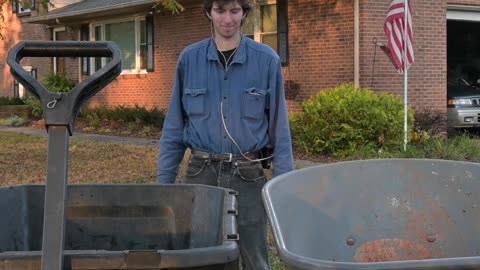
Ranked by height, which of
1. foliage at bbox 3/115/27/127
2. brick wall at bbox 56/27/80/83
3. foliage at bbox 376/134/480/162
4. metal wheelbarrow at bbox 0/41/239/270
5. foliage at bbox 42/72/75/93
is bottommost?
foliage at bbox 376/134/480/162

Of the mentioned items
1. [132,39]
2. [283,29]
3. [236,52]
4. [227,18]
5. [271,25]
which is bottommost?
[236,52]

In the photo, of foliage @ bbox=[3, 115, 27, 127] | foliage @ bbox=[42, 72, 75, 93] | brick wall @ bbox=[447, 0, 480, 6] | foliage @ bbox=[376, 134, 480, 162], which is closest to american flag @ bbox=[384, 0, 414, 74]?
foliage @ bbox=[376, 134, 480, 162]

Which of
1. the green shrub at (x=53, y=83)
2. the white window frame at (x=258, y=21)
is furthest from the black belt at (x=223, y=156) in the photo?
the green shrub at (x=53, y=83)

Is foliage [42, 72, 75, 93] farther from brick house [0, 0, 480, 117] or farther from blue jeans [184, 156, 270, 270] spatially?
blue jeans [184, 156, 270, 270]

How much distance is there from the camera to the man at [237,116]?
338cm

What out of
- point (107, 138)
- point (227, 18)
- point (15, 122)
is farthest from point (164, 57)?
point (227, 18)

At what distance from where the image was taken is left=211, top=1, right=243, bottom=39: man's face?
326cm

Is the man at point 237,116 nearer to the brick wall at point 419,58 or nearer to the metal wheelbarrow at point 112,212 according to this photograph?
the metal wheelbarrow at point 112,212

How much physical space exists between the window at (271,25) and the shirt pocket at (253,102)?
10.2 meters

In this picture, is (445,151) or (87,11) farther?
(87,11)

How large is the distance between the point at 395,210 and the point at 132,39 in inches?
633

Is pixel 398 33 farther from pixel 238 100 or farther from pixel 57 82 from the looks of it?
pixel 57 82

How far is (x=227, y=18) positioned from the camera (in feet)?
10.8

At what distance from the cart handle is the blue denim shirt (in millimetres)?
956
